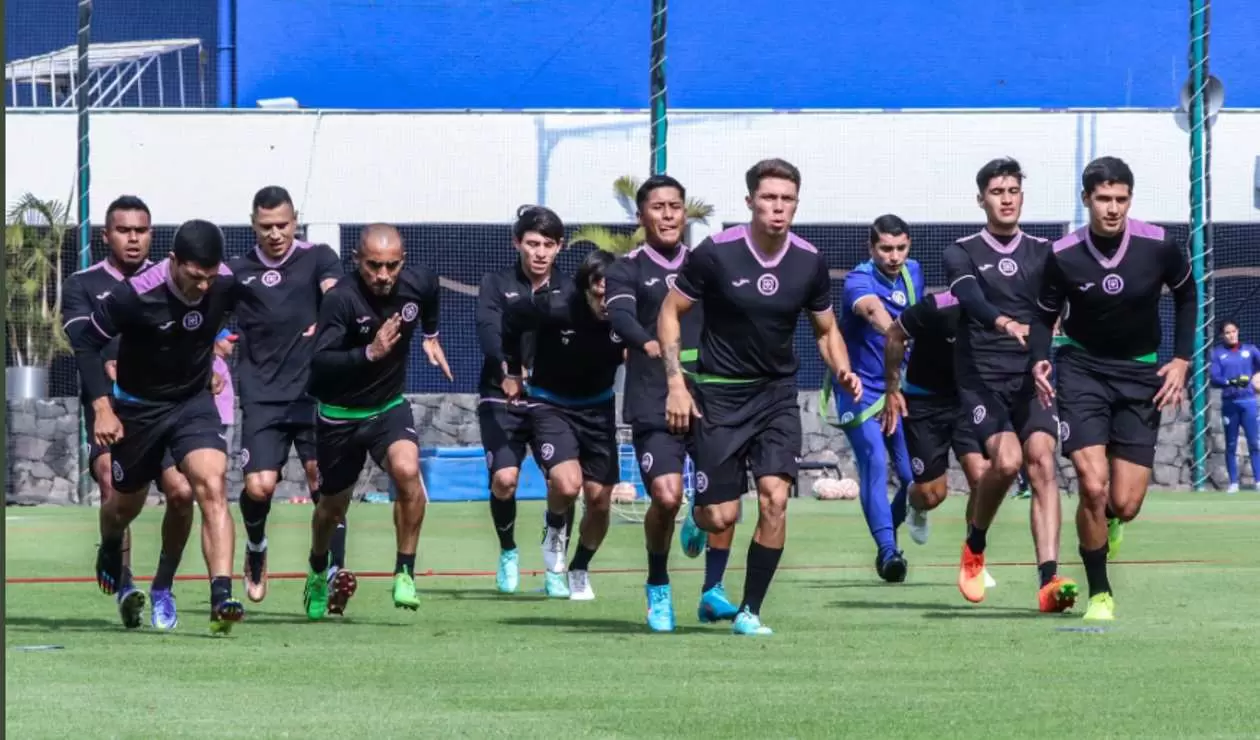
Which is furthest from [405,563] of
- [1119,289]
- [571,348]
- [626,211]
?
[626,211]

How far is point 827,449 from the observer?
3097 centimetres

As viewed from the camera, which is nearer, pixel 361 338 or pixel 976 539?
pixel 361 338

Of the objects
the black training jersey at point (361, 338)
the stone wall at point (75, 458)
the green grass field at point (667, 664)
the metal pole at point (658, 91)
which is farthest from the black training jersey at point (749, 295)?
the stone wall at point (75, 458)

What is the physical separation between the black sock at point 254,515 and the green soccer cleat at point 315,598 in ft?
2.72

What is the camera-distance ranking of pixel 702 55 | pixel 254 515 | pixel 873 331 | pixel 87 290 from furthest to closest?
pixel 702 55
pixel 873 331
pixel 254 515
pixel 87 290

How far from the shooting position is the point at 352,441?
11.9m

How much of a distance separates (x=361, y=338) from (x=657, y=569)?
1986 mm

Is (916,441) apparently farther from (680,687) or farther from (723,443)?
(680,687)

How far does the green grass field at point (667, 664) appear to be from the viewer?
22.8 ft

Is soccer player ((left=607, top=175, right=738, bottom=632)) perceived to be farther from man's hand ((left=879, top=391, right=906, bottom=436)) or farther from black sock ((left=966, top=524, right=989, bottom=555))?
black sock ((left=966, top=524, right=989, bottom=555))

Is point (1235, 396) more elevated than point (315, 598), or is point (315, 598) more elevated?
point (1235, 396)

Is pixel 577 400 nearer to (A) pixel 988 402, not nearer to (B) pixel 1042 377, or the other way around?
(A) pixel 988 402

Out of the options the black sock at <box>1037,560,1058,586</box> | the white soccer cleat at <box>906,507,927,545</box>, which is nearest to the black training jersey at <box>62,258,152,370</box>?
the black sock at <box>1037,560,1058,586</box>

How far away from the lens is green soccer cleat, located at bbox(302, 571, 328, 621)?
1200 cm
